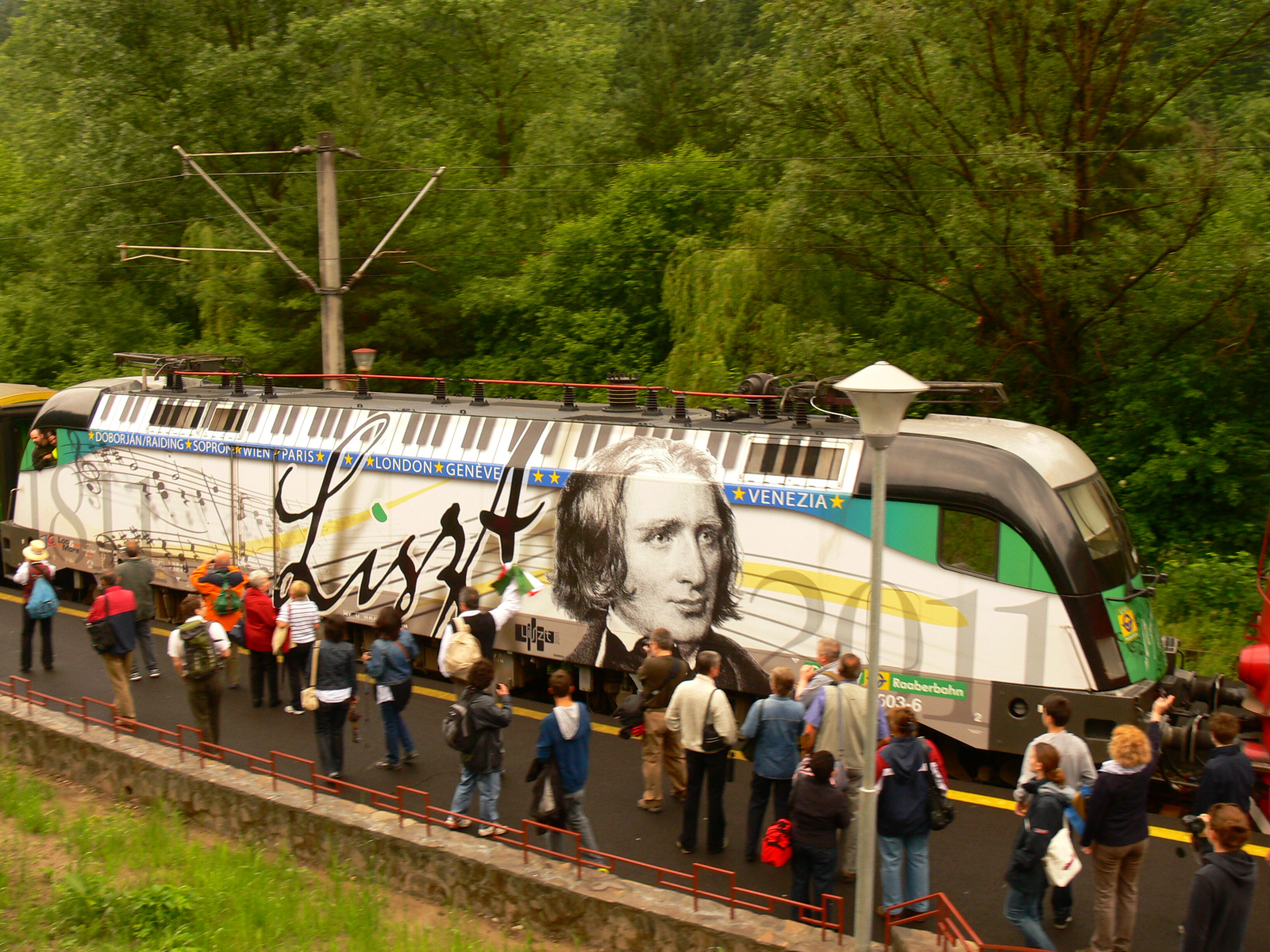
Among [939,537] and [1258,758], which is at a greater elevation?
[939,537]

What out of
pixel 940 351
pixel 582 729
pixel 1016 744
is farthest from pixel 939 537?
pixel 940 351

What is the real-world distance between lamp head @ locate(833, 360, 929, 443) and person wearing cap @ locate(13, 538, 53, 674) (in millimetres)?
10522

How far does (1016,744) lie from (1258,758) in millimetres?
1739

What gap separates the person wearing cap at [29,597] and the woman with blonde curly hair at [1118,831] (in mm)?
11431

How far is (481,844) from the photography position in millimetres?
8055

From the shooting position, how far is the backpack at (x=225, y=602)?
11.5 m

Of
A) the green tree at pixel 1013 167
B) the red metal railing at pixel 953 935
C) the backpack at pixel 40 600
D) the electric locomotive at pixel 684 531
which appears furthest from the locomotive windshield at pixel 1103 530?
the backpack at pixel 40 600

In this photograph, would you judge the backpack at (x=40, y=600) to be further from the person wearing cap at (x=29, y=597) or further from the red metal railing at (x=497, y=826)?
the red metal railing at (x=497, y=826)

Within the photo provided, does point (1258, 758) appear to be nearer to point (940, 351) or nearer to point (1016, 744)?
point (1016, 744)

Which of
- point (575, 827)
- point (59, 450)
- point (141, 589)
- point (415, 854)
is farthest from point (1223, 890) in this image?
point (59, 450)

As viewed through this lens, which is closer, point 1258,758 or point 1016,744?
point 1258,758

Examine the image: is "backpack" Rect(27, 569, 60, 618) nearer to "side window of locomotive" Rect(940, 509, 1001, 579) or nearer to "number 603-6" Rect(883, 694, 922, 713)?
"number 603-6" Rect(883, 694, 922, 713)

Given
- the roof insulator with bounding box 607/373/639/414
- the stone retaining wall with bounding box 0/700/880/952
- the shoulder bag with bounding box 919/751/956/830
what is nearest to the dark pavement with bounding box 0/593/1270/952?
the stone retaining wall with bounding box 0/700/880/952

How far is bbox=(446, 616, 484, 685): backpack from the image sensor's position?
9516 mm
